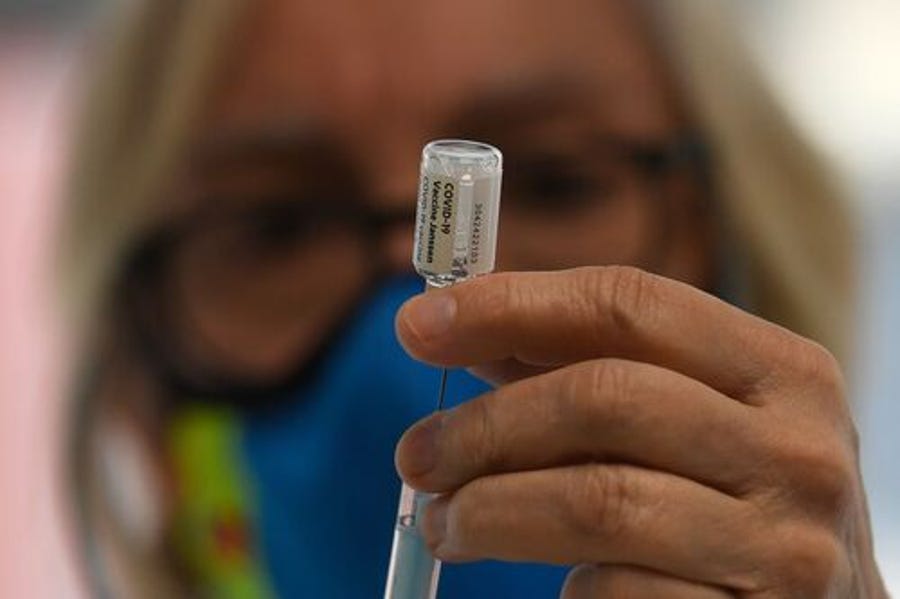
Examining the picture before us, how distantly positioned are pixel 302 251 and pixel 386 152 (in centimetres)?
10

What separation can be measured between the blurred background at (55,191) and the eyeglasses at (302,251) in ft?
0.99

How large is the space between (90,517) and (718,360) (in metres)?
0.82

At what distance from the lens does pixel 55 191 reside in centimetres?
130

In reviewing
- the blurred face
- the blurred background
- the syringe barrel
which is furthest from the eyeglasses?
the syringe barrel

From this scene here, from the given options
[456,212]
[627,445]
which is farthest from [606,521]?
[456,212]

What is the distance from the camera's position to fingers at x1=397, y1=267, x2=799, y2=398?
50cm

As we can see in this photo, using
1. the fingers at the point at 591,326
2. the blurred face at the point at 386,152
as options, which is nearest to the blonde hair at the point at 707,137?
the blurred face at the point at 386,152

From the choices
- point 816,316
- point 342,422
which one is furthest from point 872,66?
point 342,422

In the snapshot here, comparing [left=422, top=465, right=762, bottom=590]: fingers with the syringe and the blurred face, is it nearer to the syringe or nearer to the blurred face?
the syringe

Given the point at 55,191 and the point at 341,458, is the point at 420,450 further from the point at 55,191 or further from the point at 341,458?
the point at 55,191

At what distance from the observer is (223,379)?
1.03 meters

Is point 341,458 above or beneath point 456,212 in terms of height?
beneath

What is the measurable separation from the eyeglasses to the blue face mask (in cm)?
3

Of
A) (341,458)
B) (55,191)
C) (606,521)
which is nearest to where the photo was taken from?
(606,521)
